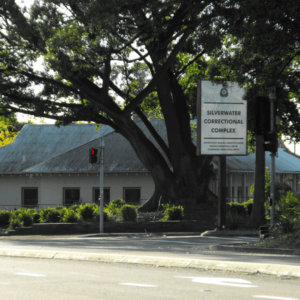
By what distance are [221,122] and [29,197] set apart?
72.2ft

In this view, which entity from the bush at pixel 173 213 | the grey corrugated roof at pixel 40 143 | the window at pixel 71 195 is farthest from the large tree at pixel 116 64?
the grey corrugated roof at pixel 40 143

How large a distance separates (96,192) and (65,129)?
9.20 meters

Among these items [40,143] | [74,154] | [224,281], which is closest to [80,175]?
[74,154]

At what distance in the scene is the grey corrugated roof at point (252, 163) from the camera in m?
38.2

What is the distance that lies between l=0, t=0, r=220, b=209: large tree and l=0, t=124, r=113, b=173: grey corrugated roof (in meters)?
12.3

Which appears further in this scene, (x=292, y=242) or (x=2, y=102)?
(x=2, y=102)

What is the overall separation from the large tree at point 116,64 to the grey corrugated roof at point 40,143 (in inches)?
486

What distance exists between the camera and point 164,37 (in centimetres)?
2223

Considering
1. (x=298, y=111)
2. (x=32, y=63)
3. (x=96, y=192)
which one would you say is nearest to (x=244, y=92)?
(x=298, y=111)

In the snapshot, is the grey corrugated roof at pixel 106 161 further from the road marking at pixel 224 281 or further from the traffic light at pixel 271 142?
the road marking at pixel 224 281

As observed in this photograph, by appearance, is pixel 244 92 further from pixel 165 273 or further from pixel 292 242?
pixel 165 273

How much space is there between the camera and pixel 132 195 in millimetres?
38906

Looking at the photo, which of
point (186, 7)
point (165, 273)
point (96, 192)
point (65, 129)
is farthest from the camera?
point (65, 129)

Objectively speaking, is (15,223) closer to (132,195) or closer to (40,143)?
(132,195)
